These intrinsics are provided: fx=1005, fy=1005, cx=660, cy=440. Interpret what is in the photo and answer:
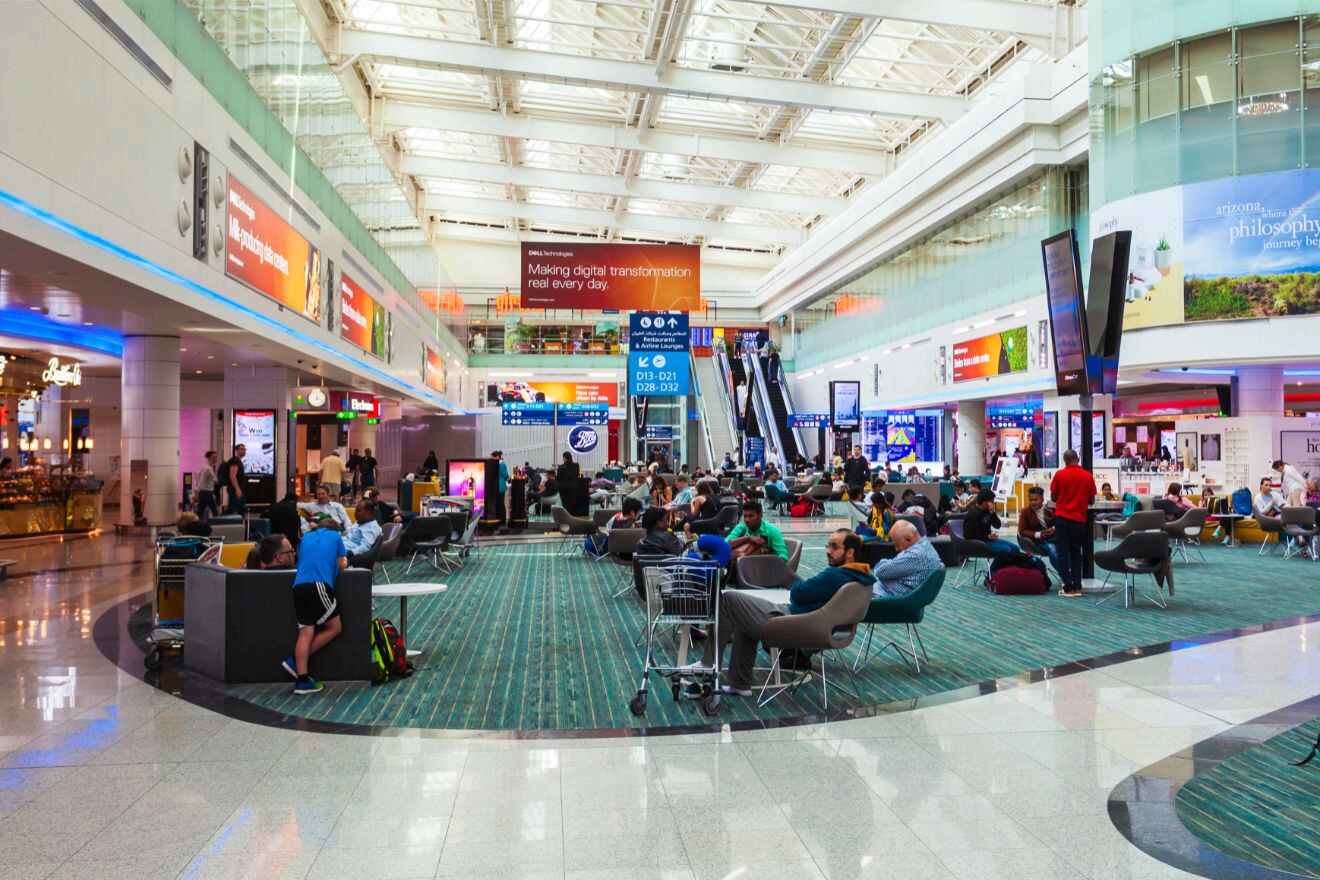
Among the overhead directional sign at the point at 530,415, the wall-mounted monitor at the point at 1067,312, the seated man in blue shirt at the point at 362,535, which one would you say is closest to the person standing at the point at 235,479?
the seated man in blue shirt at the point at 362,535

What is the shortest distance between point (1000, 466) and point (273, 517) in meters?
19.9

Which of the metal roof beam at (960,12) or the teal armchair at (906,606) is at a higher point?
the metal roof beam at (960,12)

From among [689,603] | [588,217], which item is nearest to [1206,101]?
[689,603]

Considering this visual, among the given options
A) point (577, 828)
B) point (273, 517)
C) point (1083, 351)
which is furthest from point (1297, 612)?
point (273, 517)

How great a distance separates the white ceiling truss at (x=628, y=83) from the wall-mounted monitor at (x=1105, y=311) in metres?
11.7

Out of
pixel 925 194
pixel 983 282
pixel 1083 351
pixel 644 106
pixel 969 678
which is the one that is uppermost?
pixel 644 106

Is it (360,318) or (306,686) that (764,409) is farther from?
(306,686)

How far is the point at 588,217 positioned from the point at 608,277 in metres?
25.3

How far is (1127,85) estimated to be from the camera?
74.8ft

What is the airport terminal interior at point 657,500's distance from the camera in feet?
15.3

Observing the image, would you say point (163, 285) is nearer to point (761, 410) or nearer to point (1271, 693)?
point (1271, 693)

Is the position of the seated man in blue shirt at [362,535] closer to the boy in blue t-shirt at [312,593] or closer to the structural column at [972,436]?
the boy in blue t-shirt at [312,593]

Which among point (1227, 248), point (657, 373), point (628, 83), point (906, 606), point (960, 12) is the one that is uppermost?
point (960, 12)

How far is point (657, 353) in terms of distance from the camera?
21797mm
